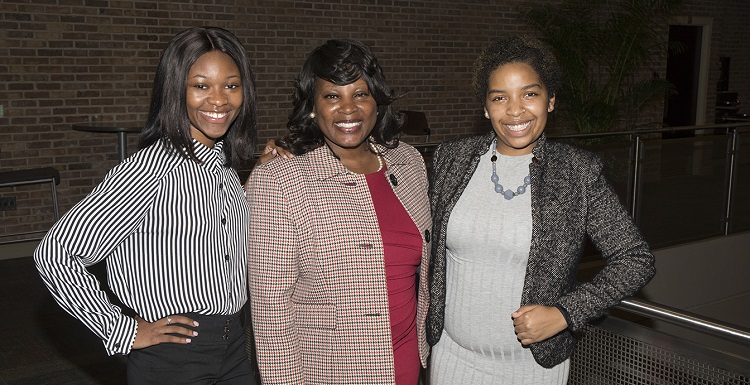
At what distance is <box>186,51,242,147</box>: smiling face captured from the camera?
6.23ft

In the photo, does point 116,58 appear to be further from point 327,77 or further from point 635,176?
point 327,77

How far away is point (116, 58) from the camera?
683 centimetres

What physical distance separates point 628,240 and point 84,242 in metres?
1.24

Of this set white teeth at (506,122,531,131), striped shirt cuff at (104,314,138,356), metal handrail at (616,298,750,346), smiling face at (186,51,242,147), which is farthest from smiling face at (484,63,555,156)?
striped shirt cuff at (104,314,138,356)

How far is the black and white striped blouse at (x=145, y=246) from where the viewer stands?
1.72m

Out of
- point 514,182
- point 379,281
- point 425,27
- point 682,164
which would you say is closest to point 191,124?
point 379,281

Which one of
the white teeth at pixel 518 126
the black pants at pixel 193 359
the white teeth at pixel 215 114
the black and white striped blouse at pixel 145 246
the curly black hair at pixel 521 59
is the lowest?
the black pants at pixel 193 359

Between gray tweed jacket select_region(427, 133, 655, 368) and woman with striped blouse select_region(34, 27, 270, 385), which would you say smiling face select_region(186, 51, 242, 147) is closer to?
woman with striped blouse select_region(34, 27, 270, 385)

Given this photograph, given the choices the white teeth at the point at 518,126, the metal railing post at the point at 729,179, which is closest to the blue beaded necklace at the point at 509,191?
the white teeth at the point at 518,126

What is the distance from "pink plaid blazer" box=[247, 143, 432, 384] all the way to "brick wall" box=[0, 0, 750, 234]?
4.29 metres

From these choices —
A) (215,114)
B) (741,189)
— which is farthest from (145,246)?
(741,189)

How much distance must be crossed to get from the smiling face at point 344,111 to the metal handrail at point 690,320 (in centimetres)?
86

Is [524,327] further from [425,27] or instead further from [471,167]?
[425,27]

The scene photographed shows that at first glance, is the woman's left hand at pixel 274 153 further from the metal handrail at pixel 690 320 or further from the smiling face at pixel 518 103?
the metal handrail at pixel 690 320
